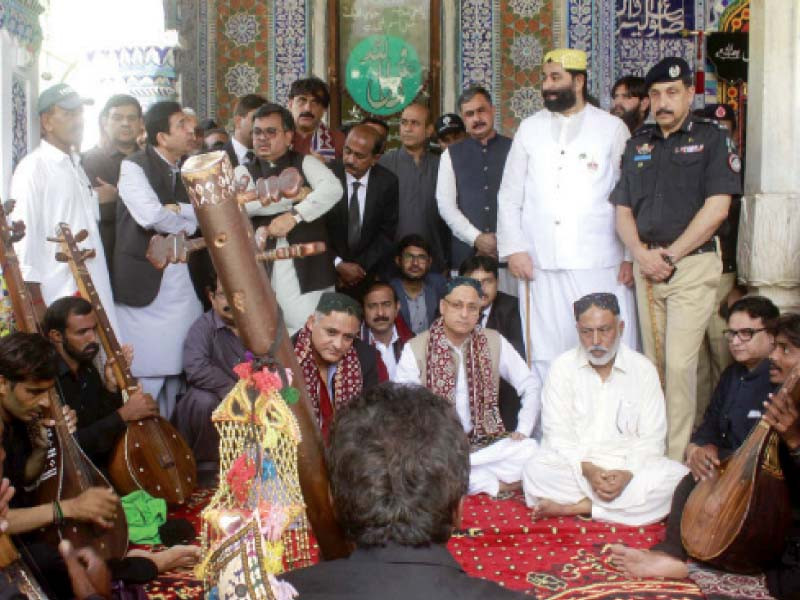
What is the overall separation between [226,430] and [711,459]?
2.38 meters

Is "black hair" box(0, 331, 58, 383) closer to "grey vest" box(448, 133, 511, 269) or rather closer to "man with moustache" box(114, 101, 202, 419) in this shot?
"man with moustache" box(114, 101, 202, 419)

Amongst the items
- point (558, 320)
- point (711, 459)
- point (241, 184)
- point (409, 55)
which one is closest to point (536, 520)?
point (711, 459)

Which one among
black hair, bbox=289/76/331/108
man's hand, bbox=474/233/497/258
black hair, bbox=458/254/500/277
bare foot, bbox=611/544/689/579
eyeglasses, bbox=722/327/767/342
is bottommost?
bare foot, bbox=611/544/689/579

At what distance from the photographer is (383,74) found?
9555mm

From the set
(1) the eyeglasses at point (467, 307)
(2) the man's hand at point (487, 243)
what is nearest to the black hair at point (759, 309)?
(1) the eyeglasses at point (467, 307)

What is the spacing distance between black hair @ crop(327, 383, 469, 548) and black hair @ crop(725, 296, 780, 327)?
10.2ft

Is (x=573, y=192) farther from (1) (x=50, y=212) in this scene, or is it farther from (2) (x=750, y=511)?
(1) (x=50, y=212)

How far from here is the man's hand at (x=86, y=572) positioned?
2984 millimetres

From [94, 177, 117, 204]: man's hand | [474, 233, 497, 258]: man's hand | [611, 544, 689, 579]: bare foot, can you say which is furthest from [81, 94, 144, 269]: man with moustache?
[611, 544, 689, 579]: bare foot

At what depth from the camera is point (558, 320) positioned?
5.44m

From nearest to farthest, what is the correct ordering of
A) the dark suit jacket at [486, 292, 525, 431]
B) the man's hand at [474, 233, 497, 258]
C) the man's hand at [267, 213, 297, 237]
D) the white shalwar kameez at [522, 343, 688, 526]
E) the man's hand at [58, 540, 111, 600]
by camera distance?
the man's hand at [58, 540, 111, 600]
the man's hand at [267, 213, 297, 237]
the white shalwar kameez at [522, 343, 688, 526]
the dark suit jacket at [486, 292, 525, 431]
the man's hand at [474, 233, 497, 258]

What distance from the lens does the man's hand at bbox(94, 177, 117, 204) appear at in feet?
17.9

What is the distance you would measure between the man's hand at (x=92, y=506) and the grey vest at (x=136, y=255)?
195 centimetres

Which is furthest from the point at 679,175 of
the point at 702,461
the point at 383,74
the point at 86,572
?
the point at 383,74
